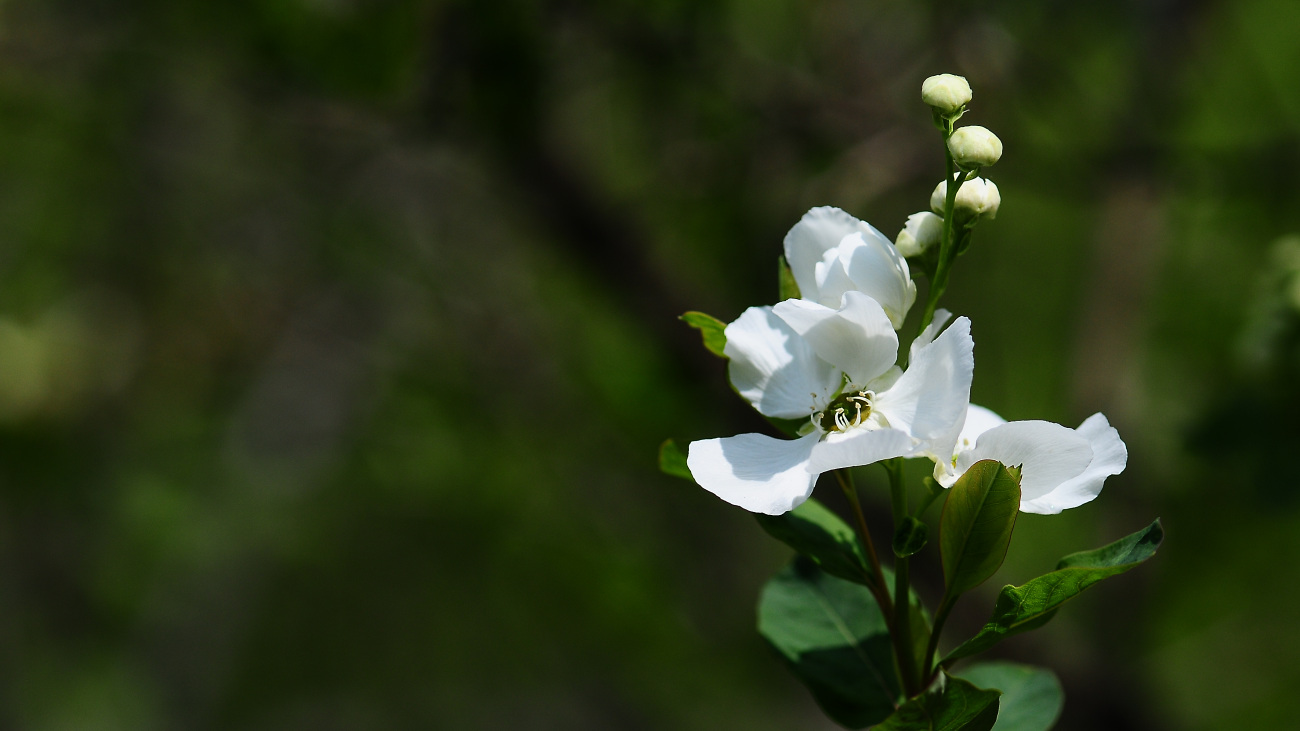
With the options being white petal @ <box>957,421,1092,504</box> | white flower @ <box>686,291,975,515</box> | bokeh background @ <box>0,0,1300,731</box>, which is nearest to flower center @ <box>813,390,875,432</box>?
white flower @ <box>686,291,975,515</box>

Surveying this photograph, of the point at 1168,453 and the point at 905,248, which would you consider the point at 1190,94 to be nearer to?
the point at 1168,453

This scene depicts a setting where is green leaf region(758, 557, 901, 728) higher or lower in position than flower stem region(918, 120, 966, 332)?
lower

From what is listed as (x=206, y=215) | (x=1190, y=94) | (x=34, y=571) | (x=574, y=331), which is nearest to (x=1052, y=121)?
(x=1190, y=94)

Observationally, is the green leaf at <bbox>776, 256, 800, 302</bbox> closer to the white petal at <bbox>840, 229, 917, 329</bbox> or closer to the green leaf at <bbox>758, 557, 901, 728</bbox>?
the white petal at <bbox>840, 229, 917, 329</bbox>

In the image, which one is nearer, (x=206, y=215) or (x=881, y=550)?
(x=881, y=550)

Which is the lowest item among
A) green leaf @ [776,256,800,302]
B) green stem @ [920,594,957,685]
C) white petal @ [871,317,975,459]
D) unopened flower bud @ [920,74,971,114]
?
green stem @ [920,594,957,685]

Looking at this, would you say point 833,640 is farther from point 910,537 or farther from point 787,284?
point 787,284

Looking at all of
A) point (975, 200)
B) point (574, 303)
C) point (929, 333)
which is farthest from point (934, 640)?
point (574, 303)
